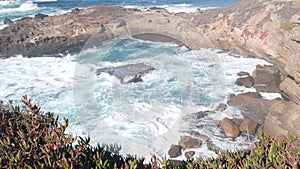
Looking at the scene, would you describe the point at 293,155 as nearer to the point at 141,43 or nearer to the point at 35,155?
the point at 35,155

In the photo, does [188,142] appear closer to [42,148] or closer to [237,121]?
[237,121]

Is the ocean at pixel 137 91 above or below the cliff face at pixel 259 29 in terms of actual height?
below

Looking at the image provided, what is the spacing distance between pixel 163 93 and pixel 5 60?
10978 millimetres

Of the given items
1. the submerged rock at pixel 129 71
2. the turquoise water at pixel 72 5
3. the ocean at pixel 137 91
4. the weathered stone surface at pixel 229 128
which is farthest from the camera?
the turquoise water at pixel 72 5

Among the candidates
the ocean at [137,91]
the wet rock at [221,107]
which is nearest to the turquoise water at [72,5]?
the ocean at [137,91]

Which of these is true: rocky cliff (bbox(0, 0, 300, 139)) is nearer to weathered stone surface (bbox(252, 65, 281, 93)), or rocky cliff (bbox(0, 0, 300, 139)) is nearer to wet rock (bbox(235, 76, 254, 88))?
weathered stone surface (bbox(252, 65, 281, 93))

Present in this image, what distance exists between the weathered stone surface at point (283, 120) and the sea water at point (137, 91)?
3.47ft

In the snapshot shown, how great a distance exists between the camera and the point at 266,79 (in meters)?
14.1

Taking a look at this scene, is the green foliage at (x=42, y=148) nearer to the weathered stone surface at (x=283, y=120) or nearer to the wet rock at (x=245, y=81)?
the weathered stone surface at (x=283, y=120)

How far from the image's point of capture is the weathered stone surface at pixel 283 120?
374 inches

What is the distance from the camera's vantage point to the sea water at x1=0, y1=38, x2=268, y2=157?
10617 millimetres

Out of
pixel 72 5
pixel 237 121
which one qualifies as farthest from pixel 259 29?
pixel 72 5

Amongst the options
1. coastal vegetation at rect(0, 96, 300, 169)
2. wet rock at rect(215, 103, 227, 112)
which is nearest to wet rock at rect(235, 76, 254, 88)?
wet rock at rect(215, 103, 227, 112)

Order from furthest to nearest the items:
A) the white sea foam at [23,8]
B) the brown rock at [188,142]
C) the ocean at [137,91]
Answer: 1. the white sea foam at [23,8]
2. the ocean at [137,91]
3. the brown rock at [188,142]
